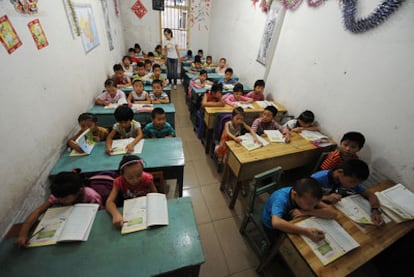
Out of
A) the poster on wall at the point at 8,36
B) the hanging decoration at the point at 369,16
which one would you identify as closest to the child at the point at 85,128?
the poster on wall at the point at 8,36

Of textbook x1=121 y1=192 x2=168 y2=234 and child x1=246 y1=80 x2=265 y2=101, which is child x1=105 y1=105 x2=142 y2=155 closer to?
textbook x1=121 y1=192 x2=168 y2=234

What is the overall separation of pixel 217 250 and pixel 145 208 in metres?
1.06

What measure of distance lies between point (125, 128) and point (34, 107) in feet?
2.65

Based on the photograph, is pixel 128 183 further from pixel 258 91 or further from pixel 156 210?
pixel 258 91

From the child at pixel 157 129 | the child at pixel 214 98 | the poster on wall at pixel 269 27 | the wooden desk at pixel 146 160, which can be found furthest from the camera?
the poster on wall at pixel 269 27

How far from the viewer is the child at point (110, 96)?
109 inches

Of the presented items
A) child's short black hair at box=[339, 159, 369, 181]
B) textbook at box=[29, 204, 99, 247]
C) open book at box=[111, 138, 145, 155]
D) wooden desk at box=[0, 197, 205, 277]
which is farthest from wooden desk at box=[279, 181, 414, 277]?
open book at box=[111, 138, 145, 155]

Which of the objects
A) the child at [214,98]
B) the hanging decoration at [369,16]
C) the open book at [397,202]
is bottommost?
the open book at [397,202]

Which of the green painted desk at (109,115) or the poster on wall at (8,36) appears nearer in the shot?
the poster on wall at (8,36)

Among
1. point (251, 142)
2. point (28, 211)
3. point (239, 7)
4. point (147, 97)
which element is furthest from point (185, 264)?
point (239, 7)

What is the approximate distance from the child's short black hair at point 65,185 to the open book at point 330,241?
155cm

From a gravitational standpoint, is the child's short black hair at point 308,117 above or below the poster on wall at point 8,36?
below

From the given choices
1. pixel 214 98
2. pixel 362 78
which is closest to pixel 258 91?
pixel 214 98

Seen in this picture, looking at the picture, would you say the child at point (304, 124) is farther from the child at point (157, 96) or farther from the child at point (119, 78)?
the child at point (119, 78)
